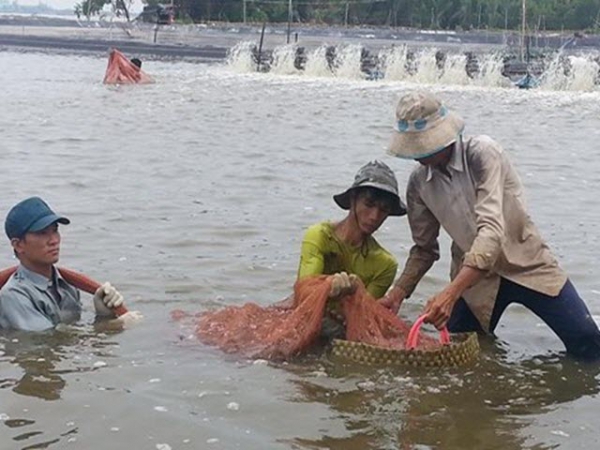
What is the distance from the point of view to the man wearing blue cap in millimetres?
5699

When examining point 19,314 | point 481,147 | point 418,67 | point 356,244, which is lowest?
point 19,314

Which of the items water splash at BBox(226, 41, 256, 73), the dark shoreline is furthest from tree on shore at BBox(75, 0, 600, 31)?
water splash at BBox(226, 41, 256, 73)

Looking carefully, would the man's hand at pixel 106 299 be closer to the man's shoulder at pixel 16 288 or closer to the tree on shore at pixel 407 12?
the man's shoulder at pixel 16 288

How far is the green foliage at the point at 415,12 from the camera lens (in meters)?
70.2

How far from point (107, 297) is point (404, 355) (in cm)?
197

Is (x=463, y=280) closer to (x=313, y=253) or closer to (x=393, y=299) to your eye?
(x=393, y=299)

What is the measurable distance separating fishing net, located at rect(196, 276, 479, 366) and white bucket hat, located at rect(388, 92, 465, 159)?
775mm

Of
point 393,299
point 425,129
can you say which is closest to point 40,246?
point 393,299

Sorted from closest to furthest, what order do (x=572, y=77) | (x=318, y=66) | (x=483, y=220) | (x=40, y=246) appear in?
(x=483, y=220), (x=40, y=246), (x=572, y=77), (x=318, y=66)

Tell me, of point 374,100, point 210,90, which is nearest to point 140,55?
point 210,90

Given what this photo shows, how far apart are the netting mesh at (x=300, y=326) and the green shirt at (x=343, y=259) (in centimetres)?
20

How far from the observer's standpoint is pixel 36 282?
591cm

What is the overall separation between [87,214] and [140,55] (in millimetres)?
40274

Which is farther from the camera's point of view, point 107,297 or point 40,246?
point 107,297
